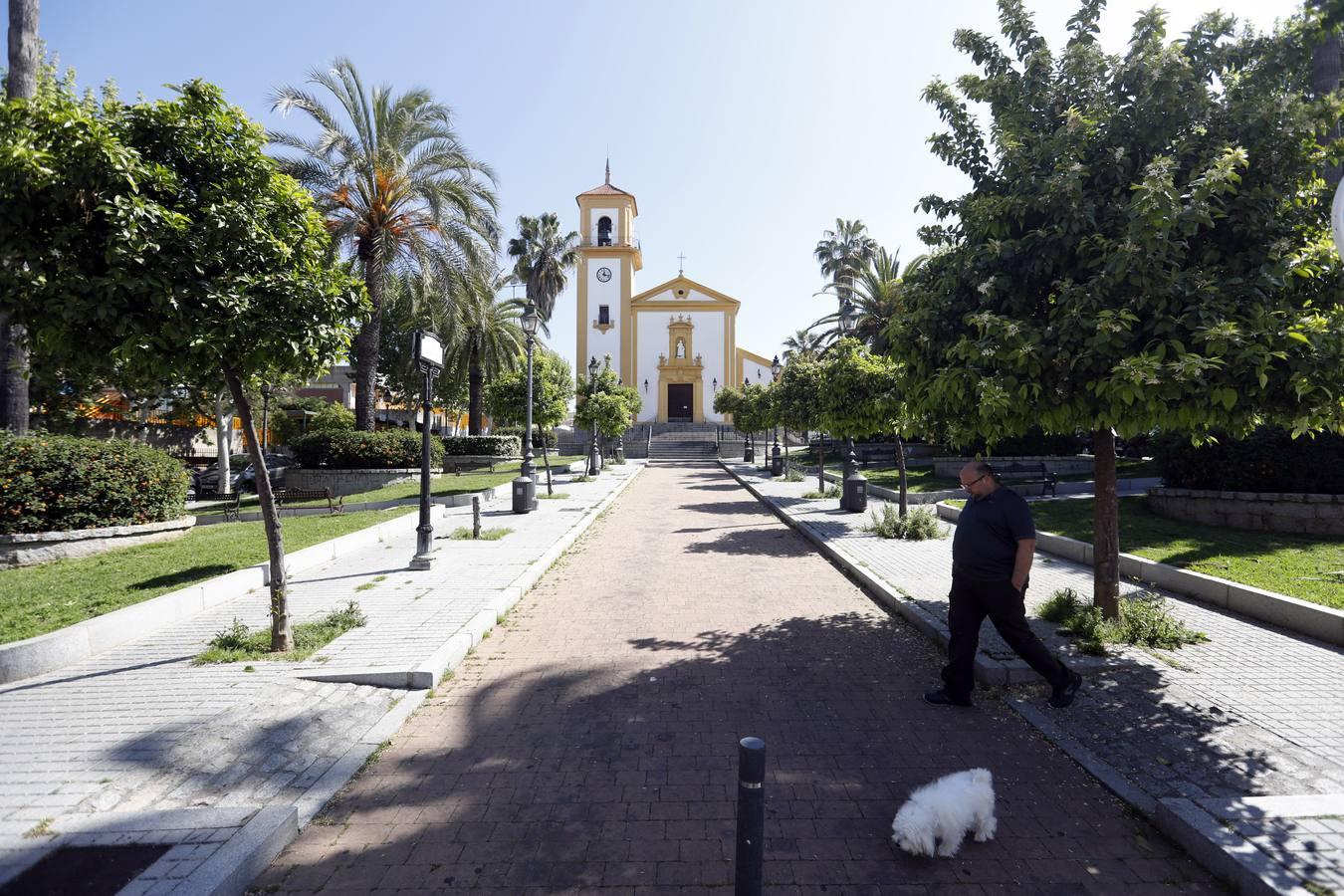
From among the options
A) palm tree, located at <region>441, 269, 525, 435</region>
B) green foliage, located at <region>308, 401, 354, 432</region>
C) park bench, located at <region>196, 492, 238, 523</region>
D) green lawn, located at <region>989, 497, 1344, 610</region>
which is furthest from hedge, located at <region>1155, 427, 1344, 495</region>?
green foliage, located at <region>308, 401, 354, 432</region>

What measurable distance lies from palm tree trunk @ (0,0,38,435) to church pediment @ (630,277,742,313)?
149 ft

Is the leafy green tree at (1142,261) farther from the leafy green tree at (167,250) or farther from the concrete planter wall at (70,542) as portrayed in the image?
the concrete planter wall at (70,542)

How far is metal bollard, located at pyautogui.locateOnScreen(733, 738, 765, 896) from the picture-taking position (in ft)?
7.61

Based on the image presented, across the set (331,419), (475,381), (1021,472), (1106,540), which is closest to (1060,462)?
(1021,472)

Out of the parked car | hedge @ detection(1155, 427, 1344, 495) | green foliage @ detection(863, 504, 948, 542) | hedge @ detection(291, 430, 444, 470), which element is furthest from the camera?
the parked car

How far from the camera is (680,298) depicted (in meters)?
55.0

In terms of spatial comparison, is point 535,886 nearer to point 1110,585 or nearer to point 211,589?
point 1110,585

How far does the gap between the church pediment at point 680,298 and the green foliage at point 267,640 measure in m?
50.3

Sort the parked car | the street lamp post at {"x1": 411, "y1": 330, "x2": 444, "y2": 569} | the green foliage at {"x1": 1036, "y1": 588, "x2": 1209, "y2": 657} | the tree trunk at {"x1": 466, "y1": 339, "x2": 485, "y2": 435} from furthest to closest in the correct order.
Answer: the tree trunk at {"x1": 466, "y1": 339, "x2": 485, "y2": 435}
the parked car
the street lamp post at {"x1": 411, "y1": 330, "x2": 444, "y2": 569}
the green foliage at {"x1": 1036, "y1": 588, "x2": 1209, "y2": 657}

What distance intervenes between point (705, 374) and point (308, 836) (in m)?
52.8

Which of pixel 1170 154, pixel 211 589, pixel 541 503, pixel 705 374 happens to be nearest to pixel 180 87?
pixel 211 589

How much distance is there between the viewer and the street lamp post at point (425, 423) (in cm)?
845

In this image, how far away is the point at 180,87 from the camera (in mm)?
4906

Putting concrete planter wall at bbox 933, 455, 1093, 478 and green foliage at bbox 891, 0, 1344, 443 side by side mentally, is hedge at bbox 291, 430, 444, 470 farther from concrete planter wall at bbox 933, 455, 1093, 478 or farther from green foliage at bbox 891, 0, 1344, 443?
green foliage at bbox 891, 0, 1344, 443
